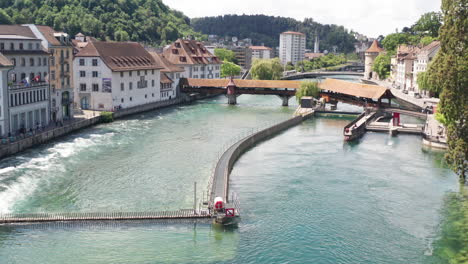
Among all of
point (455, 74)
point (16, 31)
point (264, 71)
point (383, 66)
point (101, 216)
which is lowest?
point (101, 216)

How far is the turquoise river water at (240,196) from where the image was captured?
2433cm

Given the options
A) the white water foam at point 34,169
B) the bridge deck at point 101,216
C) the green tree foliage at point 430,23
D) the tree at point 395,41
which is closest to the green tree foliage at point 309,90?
the white water foam at point 34,169

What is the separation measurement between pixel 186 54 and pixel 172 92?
49.7ft

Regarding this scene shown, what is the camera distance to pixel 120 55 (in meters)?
69.5

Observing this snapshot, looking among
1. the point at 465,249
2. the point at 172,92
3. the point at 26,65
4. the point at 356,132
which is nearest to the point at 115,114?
the point at 26,65

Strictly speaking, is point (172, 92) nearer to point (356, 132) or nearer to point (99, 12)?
point (356, 132)

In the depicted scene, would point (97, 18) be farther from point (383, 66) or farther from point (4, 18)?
point (383, 66)

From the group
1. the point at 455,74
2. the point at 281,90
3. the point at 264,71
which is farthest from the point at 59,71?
the point at 264,71

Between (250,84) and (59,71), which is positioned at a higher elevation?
(59,71)

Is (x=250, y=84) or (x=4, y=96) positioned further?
(x=250, y=84)

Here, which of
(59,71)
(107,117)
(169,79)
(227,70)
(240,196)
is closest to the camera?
(240,196)

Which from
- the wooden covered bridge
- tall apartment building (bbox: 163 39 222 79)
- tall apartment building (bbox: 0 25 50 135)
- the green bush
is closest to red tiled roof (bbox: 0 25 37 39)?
tall apartment building (bbox: 0 25 50 135)

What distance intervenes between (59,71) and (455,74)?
132ft

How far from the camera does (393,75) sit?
123062 mm
